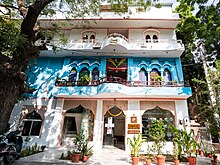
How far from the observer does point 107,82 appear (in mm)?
9031

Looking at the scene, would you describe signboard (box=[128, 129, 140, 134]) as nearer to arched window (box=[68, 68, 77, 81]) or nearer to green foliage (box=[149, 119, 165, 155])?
green foliage (box=[149, 119, 165, 155])

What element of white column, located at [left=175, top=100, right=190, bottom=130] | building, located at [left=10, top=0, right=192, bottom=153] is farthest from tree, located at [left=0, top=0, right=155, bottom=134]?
white column, located at [left=175, top=100, right=190, bottom=130]

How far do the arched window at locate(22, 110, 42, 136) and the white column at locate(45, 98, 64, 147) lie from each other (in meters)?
0.79

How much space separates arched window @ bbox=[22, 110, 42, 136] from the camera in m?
9.65

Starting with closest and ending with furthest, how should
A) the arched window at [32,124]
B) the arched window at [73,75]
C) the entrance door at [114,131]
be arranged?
the arched window at [32,124] < the arched window at [73,75] < the entrance door at [114,131]

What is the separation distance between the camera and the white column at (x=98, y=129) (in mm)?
8969

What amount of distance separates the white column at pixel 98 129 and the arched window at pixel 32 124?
3746mm

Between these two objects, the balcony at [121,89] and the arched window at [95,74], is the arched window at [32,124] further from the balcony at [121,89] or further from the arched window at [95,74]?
the arched window at [95,74]

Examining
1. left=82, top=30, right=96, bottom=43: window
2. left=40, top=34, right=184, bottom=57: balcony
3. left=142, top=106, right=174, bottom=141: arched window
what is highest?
left=82, top=30, right=96, bottom=43: window

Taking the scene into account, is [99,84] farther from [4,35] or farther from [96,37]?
[4,35]

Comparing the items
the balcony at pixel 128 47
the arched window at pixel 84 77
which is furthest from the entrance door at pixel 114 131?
the balcony at pixel 128 47

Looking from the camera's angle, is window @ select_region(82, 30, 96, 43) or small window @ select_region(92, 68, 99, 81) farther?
window @ select_region(82, 30, 96, 43)

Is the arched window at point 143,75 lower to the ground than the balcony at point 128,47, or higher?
lower

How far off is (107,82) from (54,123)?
4276 mm
